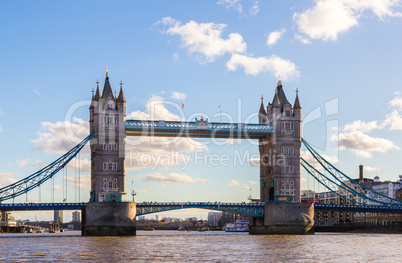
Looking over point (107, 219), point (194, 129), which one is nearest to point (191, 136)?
point (194, 129)

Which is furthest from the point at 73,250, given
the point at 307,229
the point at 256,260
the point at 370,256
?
the point at 307,229

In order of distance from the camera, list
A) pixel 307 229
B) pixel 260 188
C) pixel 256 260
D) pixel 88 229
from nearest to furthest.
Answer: pixel 256 260 < pixel 88 229 < pixel 307 229 < pixel 260 188

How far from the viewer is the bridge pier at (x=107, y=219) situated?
112375mm

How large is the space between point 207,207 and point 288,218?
1404 cm

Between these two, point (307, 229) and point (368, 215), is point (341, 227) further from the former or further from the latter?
point (307, 229)

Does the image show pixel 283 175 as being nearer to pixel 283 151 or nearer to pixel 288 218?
pixel 283 151

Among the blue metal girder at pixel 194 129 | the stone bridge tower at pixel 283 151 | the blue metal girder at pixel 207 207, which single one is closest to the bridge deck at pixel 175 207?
the blue metal girder at pixel 207 207

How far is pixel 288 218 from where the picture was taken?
12081 centimetres

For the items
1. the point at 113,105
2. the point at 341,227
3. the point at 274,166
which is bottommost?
the point at 341,227

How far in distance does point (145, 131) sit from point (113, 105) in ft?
22.7

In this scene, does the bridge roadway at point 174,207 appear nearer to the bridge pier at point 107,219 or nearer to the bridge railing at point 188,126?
the bridge pier at point 107,219

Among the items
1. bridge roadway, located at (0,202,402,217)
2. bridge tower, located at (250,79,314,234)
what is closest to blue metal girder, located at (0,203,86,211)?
bridge roadway, located at (0,202,402,217)

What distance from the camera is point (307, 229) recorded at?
122 meters

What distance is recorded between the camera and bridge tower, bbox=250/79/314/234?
121 m
